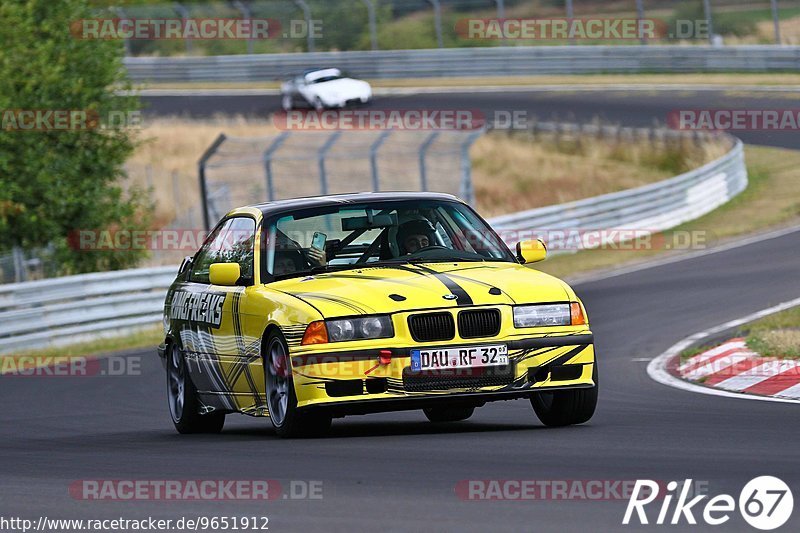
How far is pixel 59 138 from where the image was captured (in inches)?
1056

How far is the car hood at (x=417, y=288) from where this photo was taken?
348 inches

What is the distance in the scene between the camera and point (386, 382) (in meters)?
8.75

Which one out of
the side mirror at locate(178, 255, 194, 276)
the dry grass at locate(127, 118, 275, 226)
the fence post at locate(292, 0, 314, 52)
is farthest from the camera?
the fence post at locate(292, 0, 314, 52)

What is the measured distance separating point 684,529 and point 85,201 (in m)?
21.7

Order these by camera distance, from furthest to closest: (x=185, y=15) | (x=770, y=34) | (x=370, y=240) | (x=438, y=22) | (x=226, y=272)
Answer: (x=438, y=22) < (x=185, y=15) < (x=770, y=34) < (x=370, y=240) < (x=226, y=272)

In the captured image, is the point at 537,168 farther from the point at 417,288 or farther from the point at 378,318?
the point at 378,318

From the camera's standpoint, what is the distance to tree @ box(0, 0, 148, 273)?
26.2 meters

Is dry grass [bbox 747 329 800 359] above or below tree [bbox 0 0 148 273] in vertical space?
below

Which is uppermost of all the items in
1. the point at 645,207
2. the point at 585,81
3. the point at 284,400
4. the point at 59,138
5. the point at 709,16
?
the point at 709,16

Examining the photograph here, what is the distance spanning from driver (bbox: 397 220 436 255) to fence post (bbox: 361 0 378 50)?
43671 mm

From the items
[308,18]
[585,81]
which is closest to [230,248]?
[585,81]

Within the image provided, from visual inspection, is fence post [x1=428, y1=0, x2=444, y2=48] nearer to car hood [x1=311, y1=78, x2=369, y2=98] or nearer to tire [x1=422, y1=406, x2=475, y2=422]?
car hood [x1=311, y1=78, x2=369, y2=98]

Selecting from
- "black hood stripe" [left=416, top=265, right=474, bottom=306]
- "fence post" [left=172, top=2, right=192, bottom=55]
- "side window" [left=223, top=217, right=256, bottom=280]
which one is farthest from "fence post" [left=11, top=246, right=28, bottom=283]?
"fence post" [left=172, top=2, right=192, bottom=55]

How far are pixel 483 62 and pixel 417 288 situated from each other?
1681 inches
